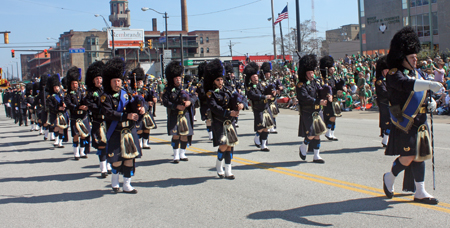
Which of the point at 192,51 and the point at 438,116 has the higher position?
the point at 192,51

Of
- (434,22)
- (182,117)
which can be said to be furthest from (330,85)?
(434,22)

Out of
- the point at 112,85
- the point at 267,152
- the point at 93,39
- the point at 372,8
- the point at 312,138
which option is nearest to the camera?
the point at 112,85

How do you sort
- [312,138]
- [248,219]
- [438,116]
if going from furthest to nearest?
[438,116], [312,138], [248,219]

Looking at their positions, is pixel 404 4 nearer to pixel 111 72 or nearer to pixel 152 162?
pixel 152 162

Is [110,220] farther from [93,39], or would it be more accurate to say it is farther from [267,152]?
[93,39]

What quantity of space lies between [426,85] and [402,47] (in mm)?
727

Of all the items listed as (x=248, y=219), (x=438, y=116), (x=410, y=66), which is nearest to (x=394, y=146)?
(x=410, y=66)

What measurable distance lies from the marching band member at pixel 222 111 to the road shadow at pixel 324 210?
2154 mm

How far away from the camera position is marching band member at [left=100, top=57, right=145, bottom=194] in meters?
6.80

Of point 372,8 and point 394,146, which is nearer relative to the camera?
point 394,146

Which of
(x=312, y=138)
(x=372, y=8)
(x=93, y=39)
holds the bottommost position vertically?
(x=312, y=138)

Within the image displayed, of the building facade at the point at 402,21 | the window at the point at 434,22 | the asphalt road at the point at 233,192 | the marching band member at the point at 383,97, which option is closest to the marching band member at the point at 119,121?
the asphalt road at the point at 233,192

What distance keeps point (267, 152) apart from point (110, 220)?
17.8ft

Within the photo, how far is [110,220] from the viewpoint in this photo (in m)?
5.68
